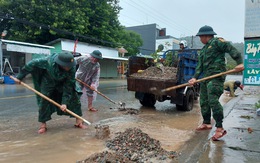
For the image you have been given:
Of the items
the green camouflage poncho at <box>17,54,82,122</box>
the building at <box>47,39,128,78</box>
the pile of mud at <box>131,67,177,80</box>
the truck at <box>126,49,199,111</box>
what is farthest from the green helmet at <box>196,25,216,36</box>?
Answer: the building at <box>47,39,128,78</box>

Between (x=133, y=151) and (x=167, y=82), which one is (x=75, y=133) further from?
(x=167, y=82)

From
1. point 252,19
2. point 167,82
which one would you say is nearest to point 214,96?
point 252,19

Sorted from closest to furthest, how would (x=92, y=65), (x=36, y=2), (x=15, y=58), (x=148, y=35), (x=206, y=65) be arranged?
(x=206, y=65) → (x=92, y=65) → (x=36, y=2) → (x=15, y=58) → (x=148, y=35)

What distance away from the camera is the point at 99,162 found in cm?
293

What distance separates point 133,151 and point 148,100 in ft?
15.0

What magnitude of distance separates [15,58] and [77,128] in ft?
57.4

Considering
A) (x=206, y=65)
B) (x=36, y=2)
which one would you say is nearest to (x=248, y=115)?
(x=206, y=65)

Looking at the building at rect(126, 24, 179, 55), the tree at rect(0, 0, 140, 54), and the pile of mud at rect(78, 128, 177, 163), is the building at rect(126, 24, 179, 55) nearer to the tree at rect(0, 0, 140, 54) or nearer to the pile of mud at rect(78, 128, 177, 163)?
the tree at rect(0, 0, 140, 54)

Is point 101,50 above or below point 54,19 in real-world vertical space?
below

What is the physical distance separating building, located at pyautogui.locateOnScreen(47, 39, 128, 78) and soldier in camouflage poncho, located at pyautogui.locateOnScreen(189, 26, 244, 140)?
47.1 feet

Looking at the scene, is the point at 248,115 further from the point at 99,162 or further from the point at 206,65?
the point at 99,162

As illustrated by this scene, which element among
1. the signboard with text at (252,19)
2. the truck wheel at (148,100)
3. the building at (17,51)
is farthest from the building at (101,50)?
the signboard with text at (252,19)

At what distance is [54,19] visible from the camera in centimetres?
1928

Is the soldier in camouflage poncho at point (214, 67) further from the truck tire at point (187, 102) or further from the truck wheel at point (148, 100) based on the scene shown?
the truck wheel at point (148, 100)
